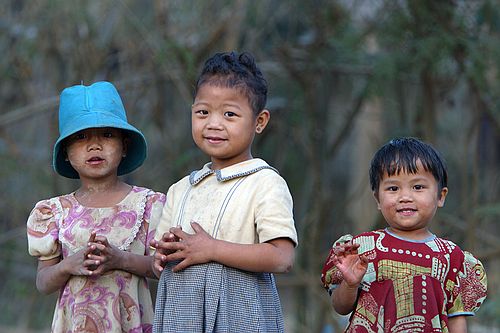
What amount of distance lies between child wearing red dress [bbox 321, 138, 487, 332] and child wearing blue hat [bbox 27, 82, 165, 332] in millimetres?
804

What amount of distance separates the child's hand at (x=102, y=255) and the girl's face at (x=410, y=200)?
1023 millimetres

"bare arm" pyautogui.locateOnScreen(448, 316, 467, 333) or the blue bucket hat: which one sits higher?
the blue bucket hat

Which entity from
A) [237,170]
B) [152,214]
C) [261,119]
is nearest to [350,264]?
[237,170]

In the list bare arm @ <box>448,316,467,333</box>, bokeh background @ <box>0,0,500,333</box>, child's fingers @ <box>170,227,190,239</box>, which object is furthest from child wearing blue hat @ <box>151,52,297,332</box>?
bokeh background @ <box>0,0,500,333</box>

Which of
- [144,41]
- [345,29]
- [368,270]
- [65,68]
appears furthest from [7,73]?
[368,270]

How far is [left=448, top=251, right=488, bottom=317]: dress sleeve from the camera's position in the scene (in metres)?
3.42

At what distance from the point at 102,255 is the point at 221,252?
531 millimetres

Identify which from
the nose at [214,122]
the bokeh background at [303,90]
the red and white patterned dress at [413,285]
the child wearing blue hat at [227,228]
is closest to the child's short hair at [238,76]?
the child wearing blue hat at [227,228]

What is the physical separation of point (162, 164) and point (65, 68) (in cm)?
104

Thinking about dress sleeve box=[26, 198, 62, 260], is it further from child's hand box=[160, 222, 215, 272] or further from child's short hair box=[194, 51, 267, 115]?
child's short hair box=[194, 51, 267, 115]

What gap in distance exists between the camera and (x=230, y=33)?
22.4ft

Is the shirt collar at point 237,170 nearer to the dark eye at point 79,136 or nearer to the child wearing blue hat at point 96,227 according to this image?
the child wearing blue hat at point 96,227

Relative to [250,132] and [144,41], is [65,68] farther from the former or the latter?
[250,132]

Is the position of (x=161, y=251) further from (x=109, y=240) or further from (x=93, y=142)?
(x=93, y=142)
